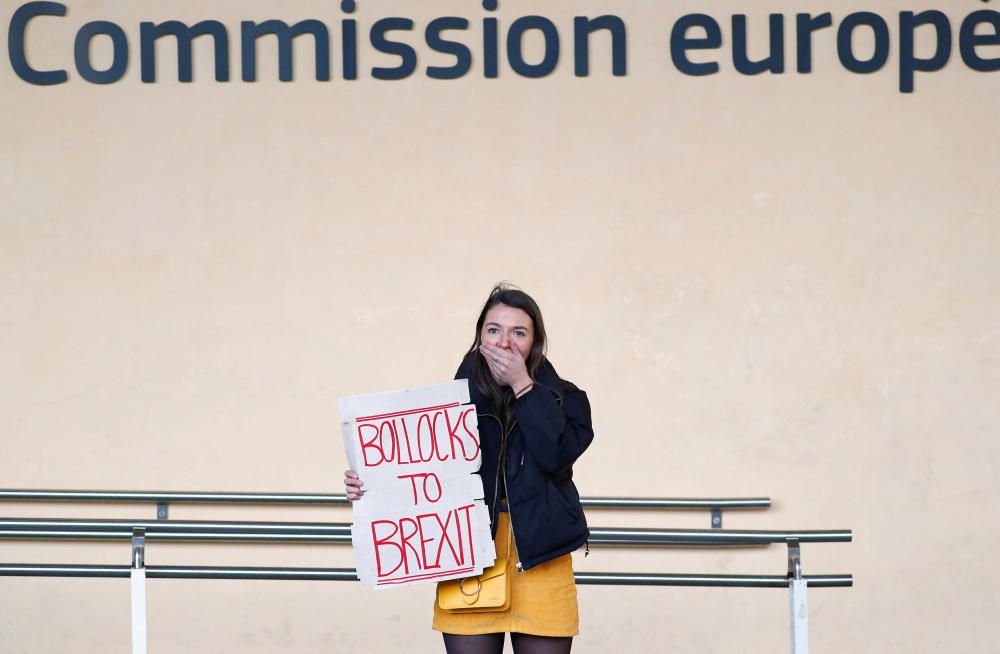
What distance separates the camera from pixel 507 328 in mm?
2512

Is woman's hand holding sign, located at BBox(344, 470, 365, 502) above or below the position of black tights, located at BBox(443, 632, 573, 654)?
above

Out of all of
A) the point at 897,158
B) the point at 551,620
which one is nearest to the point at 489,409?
the point at 551,620

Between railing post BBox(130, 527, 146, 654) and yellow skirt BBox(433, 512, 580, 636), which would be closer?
yellow skirt BBox(433, 512, 580, 636)

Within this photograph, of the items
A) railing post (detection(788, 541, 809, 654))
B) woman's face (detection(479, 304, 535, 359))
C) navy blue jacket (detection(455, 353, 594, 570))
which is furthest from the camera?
railing post (detection(788, 541, 809, 654))

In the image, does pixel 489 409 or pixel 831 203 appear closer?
pixel 489 409

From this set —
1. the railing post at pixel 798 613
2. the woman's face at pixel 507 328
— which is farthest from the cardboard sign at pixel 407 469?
the railing post at pixel 798 613

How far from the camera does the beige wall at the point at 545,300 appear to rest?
4180 mm

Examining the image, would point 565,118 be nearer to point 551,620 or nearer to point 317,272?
point 317,272

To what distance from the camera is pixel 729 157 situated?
4.21 meters

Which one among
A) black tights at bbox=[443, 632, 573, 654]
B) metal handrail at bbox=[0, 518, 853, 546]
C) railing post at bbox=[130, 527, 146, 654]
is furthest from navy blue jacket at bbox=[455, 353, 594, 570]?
railing post at bbox=[130, 527, 146, 654]

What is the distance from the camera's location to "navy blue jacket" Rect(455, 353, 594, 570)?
240 centimetres

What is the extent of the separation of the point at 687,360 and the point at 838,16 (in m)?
1.38

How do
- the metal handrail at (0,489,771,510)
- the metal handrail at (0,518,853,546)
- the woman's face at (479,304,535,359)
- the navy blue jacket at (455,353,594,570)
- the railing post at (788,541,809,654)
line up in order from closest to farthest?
the navy blue jacket at (455,353,594,570)
the woman's face at (479,304,535,359)
the railing post at (788,541,809,654)
the metal handrail at (0,518,853,546)
the metal handrail at (0,489,771,510)

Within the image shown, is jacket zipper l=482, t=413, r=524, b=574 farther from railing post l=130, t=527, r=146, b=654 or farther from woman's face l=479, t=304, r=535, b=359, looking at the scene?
railing post l=130, t=527, r=146, b=654
